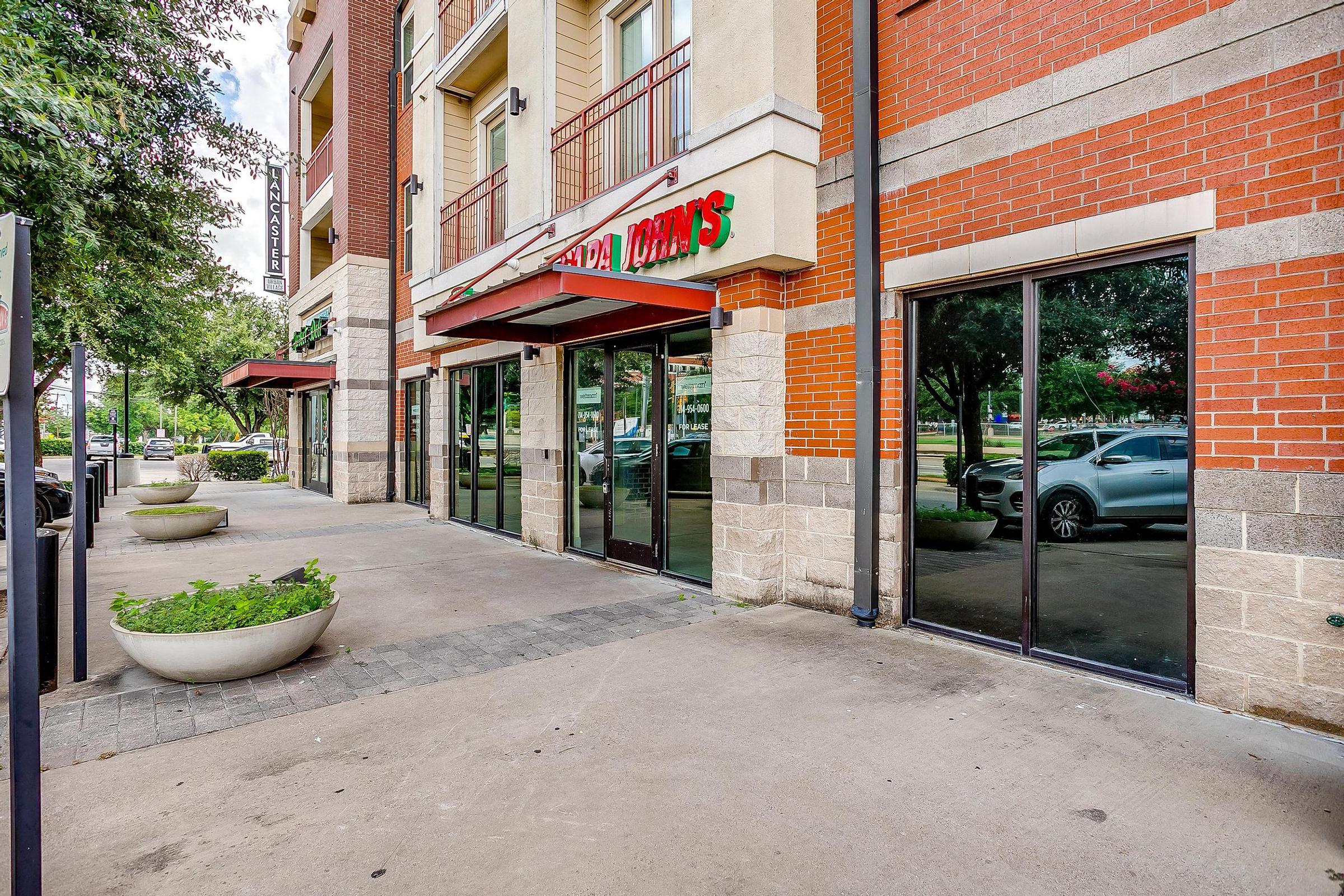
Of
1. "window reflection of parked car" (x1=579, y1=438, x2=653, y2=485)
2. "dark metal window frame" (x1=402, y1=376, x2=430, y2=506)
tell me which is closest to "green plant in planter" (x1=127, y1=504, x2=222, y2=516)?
"dark metal window frame" (x1=402, y1=376, x2=430, y2=506)

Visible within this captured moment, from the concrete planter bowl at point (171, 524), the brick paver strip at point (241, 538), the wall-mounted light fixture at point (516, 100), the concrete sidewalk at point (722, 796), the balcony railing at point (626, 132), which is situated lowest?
the concrete sidewalk at point (722, 796)

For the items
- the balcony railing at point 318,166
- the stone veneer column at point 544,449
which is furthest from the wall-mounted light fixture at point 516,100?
the balcony railing at point 318,166

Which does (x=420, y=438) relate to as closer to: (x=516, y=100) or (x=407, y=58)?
(x=516, y=100)

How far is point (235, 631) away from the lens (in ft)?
15.5

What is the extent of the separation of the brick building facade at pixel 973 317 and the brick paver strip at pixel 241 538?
379 cm

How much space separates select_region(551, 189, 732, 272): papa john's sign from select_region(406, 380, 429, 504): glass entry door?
29.4ft

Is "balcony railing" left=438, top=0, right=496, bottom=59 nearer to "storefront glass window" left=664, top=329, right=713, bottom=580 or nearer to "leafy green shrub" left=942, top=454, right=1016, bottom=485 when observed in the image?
"storefront glass window" left=664, top=329, right=713, bottom=580

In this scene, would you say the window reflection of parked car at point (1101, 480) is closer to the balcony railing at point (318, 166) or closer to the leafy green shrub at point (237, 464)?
the balcony railing at point (318, 166)

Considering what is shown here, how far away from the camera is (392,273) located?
17.1 metres

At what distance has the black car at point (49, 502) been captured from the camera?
41.7 ft

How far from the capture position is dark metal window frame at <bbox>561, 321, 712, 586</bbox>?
8070mm

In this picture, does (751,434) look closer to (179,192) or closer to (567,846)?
(567,846)

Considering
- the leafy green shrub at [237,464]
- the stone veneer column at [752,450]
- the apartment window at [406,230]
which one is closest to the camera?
the stone veneer column at [752,450]

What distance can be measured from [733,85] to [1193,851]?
252 inches
